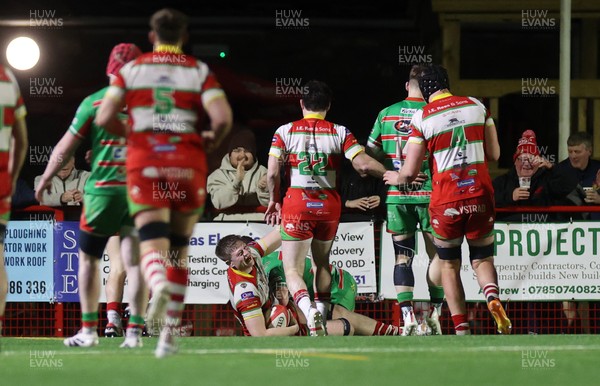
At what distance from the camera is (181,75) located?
8609mm

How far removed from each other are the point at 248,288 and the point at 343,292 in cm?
99

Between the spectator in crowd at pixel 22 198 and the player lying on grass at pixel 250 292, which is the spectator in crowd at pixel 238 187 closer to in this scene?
the player lying on grass at pixel 250 292

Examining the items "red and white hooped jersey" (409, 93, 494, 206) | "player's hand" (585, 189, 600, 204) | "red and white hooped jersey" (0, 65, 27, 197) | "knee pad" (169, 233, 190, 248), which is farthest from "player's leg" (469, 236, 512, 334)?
"red and white hooped jersey" (0, 65, 27, 197)

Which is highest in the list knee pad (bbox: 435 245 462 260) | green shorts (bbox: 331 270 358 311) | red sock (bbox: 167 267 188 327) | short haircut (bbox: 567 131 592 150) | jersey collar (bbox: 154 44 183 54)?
jersey collar (bbox: 154 44 183 54)

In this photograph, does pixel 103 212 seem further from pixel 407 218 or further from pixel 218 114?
pixel 407 218

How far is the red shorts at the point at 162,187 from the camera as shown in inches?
334

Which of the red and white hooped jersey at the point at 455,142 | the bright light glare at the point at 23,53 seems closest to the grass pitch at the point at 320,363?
the red and white hooped jersey at the point at 455,142

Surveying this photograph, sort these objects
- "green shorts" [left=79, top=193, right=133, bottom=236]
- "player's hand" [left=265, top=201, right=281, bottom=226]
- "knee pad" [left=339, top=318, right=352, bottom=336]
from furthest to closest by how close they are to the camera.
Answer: "knee pad" [left=339, top=318, right=352, bottom=336]
"player's hand" [left=265, top=201, right=281, bottom=226]
"green shorts" [left=79, top=193, right=133, bottom=236]

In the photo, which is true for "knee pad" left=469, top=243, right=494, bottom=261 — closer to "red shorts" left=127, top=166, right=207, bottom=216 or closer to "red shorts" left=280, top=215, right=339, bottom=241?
"red shorts" left=280, top=215, right=339, bottom=241

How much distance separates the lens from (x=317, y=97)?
40.0ft

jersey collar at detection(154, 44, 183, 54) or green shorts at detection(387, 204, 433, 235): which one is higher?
jersey collar at detection(154, 44, 183, 54)

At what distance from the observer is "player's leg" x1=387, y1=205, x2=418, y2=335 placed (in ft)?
40.1

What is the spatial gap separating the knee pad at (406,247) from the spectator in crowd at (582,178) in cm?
205

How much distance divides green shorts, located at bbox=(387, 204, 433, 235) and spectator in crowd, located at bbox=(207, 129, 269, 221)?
177cm
